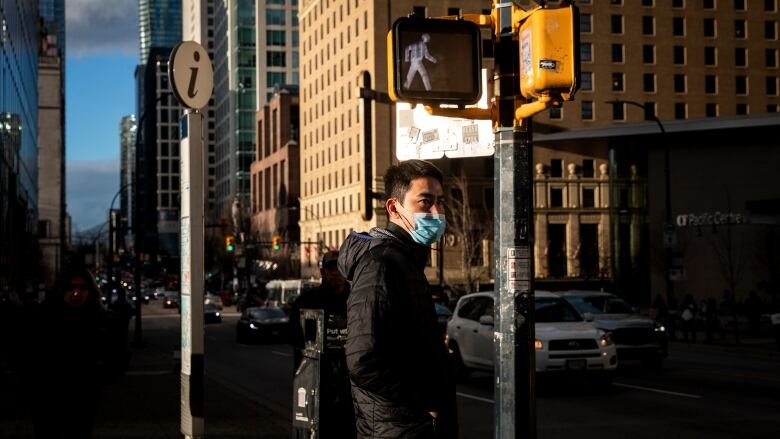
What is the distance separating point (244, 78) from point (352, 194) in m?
60.4

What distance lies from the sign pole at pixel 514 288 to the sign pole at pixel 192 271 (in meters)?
2.18

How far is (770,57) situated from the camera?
99.5m

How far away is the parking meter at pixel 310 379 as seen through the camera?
7230mm

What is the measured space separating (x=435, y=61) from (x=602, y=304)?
1849 centimetres

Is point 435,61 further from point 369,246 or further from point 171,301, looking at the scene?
point 171,301

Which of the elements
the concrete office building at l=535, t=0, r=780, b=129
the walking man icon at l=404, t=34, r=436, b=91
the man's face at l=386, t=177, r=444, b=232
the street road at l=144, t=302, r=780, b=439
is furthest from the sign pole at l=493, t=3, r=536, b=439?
the concrete office building at l=535, t=0, r=780, b=129

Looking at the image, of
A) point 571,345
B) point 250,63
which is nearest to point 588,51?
point 250,63

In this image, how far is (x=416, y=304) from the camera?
177 inches

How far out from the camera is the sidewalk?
40.0 ft

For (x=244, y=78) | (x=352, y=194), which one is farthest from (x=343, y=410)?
(x=244, y=78)

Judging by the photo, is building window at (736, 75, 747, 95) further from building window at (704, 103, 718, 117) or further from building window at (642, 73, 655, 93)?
building window at (642, 73, 655, 93)

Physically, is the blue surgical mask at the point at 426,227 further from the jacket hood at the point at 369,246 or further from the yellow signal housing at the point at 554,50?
the yellow signal housing at the point at 554,50

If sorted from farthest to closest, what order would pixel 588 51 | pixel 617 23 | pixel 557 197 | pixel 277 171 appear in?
pixel 277 171 < pixel 617 23 < pixel 588 51 < pixel 557 197

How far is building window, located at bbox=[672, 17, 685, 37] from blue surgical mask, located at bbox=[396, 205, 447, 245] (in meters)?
98.6
